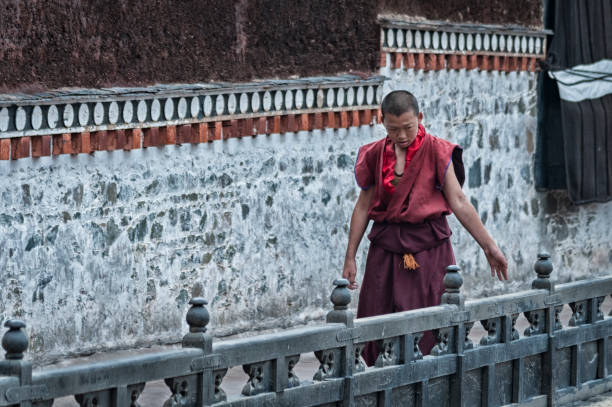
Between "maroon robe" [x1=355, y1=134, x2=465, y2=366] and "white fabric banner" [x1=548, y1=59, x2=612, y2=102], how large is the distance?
5297mm

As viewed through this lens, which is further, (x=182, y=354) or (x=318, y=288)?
(x=318, y=288)

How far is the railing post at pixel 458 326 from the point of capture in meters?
6.41

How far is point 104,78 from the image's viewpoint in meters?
7.89

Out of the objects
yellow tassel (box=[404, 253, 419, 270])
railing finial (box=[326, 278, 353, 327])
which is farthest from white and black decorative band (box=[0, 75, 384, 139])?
railing finial (box=[326, 278, 353, 327])

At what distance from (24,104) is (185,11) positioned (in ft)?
5.06

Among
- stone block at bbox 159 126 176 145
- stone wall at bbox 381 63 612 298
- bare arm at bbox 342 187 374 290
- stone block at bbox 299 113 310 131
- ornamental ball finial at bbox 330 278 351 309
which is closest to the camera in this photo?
ornamental ball finial at bbox 330 278 351 309

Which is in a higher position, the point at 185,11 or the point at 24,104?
the point at 185,11

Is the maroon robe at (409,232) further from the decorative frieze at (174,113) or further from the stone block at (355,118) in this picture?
the stone block at (355,118)

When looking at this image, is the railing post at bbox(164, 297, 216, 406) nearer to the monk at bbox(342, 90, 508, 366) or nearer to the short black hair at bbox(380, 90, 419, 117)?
the monk at bbox(342, 90, 508, 366)

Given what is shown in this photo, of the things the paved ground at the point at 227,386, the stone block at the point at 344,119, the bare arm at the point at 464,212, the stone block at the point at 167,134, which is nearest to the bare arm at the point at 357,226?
the bare arm at the point at 464,212

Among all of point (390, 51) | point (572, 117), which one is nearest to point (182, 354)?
point (390, 51)

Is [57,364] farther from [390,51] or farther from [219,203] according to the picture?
[390,51]

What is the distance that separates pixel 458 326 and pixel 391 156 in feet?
2.81

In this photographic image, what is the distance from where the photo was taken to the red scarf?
6.65 meters
